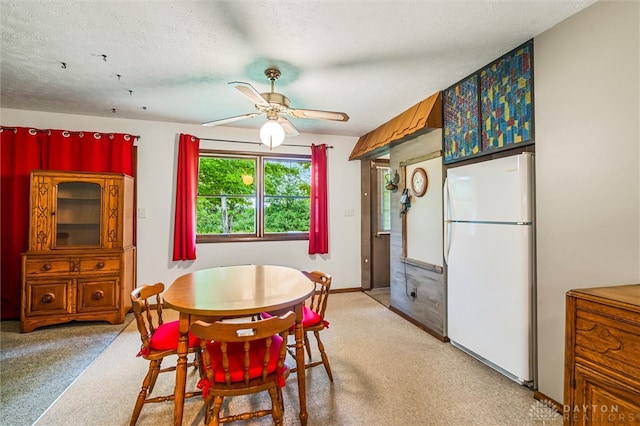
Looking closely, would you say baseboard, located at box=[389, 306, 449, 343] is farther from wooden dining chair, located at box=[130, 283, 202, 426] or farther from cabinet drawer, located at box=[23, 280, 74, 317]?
cabinet drawer, located at box=[23, 280, 74, 317]

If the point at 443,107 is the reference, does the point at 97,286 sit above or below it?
below

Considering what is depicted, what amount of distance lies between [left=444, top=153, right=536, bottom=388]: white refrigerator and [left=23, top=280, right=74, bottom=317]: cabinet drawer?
390 centimetres

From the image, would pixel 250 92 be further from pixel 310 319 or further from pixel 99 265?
pixel 99 265

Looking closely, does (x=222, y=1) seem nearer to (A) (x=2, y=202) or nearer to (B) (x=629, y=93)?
(B) (x=629, y=93)

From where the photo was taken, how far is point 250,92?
192cm

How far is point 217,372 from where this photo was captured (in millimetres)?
1386

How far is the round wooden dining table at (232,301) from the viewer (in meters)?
1.48

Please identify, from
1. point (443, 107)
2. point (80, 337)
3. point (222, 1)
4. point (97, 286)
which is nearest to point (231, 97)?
point (222, 1)

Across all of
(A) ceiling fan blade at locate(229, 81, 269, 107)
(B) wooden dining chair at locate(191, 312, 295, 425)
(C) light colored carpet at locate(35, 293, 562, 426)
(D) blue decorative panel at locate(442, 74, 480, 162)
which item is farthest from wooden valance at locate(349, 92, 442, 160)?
(B) wooden dining chair at locate(191, 312, 295, 425)

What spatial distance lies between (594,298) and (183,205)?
12.8ft

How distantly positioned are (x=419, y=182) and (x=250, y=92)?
2.04 metres

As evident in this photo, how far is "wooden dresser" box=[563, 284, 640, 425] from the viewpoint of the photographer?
115 centimetres

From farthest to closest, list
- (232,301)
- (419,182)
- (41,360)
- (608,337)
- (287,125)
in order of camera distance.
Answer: (419,182) → (287,125) → (41,360) → (232,301) → (608,337)

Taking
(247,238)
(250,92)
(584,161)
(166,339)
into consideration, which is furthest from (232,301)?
(247,238)
